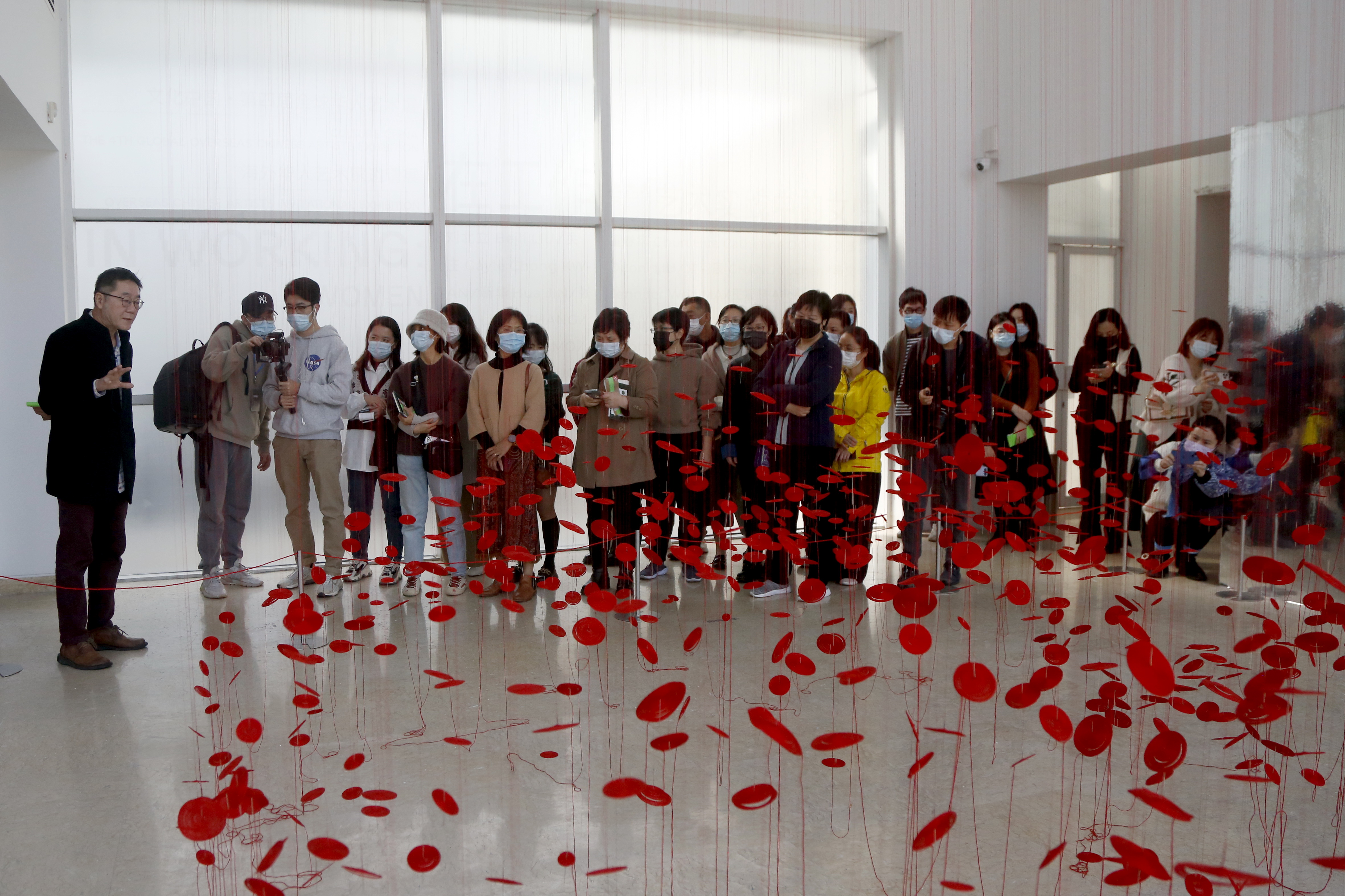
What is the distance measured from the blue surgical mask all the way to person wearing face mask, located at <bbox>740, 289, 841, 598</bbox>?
114 centimetres

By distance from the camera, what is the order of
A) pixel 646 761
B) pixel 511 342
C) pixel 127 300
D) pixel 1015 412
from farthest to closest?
1. pixel 1015 412
2. pixel 511 342
3. pixel 127 300
4. pixel 646 761

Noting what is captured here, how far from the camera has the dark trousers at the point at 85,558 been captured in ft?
13.1

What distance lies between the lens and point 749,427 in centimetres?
531

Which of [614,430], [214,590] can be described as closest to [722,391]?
[614,430]

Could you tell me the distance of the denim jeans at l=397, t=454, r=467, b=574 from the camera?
16.4 ft

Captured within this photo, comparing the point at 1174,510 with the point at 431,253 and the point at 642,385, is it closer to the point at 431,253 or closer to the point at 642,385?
the point at 642,385

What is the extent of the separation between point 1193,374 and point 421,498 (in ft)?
12.4

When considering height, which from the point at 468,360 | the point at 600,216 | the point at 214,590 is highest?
the point at 600,216

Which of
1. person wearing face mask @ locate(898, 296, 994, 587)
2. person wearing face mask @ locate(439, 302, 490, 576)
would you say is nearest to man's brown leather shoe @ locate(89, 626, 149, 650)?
Result: person wearing face mask @ locate(439, 302, 490, 576)

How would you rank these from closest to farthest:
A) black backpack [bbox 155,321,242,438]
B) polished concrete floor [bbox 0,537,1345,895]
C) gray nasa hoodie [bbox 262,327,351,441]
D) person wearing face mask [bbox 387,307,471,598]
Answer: polished concrete floor [bbox 0,537,1345,895] < black backpack [bbox 155,321,242,438] < gray nasa hoodie [bbox 262,327,351,441] < person wearing face mask [bbox 387,307,471,598]

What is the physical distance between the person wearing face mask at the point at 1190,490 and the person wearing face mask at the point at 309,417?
3.76 meters

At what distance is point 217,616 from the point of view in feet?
15.9

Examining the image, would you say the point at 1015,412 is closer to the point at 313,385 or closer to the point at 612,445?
the point at 612,445

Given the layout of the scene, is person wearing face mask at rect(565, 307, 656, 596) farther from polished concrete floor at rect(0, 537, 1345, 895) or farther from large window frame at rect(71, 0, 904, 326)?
large window frame at rect(71, 0, 904, 326)
